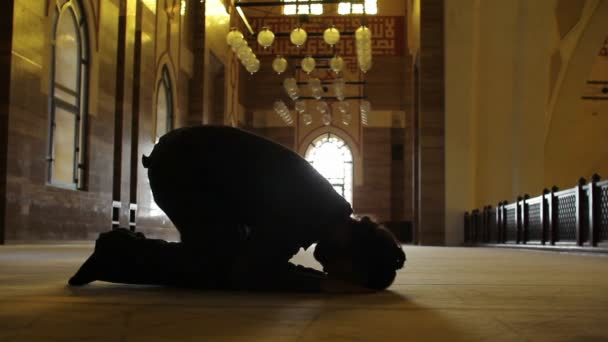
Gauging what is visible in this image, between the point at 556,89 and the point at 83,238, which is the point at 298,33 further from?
the point at 556,89

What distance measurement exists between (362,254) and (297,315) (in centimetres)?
60

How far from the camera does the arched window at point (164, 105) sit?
53.5 feet

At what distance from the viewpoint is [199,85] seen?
61.2ft

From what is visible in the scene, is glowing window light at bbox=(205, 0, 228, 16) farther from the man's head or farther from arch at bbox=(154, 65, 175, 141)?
the man's head

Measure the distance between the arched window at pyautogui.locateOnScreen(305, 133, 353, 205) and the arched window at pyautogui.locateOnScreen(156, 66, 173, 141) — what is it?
7583mm

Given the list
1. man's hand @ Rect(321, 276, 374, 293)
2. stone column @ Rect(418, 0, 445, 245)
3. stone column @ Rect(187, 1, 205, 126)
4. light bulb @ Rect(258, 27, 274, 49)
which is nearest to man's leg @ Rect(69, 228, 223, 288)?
man's hand @ Rect(321, 276, 374, 293)

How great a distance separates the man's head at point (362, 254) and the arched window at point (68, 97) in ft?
29.4

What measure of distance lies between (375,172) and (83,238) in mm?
12998

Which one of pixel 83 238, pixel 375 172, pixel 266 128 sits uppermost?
pixel 266 128

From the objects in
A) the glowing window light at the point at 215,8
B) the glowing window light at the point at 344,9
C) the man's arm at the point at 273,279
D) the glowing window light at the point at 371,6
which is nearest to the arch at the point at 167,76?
the glowing window light at the point at 215,8

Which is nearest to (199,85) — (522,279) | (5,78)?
(5,78)

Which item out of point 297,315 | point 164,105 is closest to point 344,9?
point 164,105

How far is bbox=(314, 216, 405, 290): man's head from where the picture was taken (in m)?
2.32

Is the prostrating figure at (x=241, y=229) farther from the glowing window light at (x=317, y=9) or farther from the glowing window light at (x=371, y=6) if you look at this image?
the glowing window light at (x=317, y=9)
